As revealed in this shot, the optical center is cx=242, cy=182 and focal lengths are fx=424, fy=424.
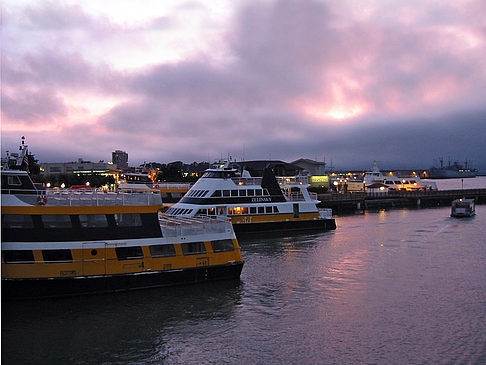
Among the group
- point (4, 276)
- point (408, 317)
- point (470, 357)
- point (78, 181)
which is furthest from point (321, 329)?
point (78, 181)

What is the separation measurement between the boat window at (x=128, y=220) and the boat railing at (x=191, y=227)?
58.2 inches

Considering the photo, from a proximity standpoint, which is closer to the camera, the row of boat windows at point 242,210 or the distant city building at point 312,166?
the row of boat windows at point 242,210

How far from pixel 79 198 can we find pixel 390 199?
70131 mm

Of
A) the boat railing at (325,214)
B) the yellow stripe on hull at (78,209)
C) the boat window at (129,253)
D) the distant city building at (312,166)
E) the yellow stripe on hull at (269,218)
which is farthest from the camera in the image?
the distant city building at (312,166)

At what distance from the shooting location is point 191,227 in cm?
2227

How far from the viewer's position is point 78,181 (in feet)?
268

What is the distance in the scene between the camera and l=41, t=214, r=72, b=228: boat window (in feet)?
62.6

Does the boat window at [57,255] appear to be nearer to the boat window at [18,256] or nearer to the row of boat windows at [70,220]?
the boat window at [18,256]

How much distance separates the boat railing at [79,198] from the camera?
1903 cm

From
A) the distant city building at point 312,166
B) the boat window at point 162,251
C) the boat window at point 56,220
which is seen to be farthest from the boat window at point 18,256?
the distant city building at point 312,166

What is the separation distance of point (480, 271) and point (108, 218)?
21876mm

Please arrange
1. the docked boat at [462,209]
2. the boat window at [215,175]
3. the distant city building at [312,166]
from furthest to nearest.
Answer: the distant city building at [312,166] < the docked boat at [462,209] < the boat window at [215,175]

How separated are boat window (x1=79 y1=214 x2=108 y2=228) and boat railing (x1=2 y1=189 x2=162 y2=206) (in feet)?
1.83

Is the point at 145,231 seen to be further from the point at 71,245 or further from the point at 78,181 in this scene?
the point at 78,181
